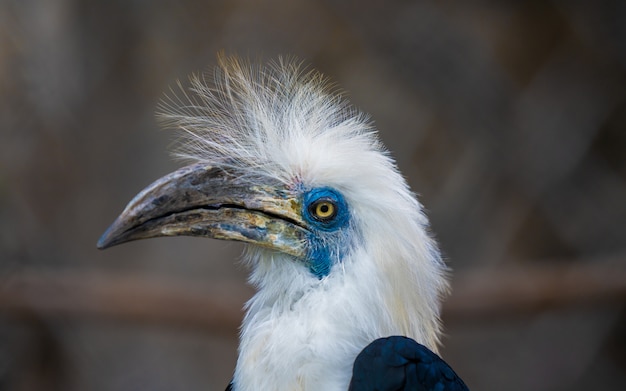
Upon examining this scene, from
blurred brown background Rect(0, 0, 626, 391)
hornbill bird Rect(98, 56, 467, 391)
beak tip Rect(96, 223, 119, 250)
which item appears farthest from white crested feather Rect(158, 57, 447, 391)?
blurred brown background Rect(0, 0, 626, 391)

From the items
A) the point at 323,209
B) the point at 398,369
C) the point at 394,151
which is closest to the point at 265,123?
the point at 323,209

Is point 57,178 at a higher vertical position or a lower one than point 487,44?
lower

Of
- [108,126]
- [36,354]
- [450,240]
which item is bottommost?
[36,354]

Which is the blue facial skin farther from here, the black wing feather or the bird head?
the black wing feather

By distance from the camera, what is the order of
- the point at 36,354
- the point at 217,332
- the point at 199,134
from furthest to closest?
the point at 36,354 → the point at 217,332 → the point at 199,134

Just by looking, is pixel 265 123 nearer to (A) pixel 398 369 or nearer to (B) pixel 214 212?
(B) pixel 214 212

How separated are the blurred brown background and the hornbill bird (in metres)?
1.80

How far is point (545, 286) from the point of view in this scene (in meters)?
3.21

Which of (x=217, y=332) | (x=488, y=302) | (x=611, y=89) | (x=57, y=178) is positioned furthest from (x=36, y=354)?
(x=611, y=89)

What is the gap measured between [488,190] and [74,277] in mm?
2021

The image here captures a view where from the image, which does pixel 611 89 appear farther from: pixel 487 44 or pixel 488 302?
pixel 488 302

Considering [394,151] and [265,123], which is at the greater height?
[265,123]

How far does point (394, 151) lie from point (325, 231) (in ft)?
8.12

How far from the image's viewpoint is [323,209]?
1.54m
